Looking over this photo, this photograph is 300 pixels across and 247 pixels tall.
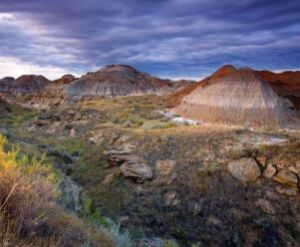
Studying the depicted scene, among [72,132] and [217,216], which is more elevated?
[72,132]

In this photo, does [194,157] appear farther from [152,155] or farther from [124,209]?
[124,209]

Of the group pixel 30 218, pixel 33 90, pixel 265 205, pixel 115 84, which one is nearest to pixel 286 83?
pixel 265 205

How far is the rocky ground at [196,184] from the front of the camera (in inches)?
398

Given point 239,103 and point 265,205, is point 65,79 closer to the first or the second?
point 239,103

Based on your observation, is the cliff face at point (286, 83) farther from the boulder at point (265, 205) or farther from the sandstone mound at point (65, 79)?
the sandstone mound at point (65, 79)

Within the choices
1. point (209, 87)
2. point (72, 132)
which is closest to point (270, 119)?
point (209, 87)

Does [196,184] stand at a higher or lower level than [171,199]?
higher

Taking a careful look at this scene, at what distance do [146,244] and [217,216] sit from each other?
100 inches

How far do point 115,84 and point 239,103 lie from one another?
44153mm

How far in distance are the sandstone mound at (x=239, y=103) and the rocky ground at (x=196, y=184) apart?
556 centimetres

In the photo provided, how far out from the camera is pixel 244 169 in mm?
12172

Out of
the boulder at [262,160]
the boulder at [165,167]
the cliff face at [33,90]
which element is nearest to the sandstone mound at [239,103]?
the boulder at [262,160]

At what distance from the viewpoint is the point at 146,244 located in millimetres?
8906

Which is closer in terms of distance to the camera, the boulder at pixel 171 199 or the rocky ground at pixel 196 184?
the rocky ground at pixel 196 184
